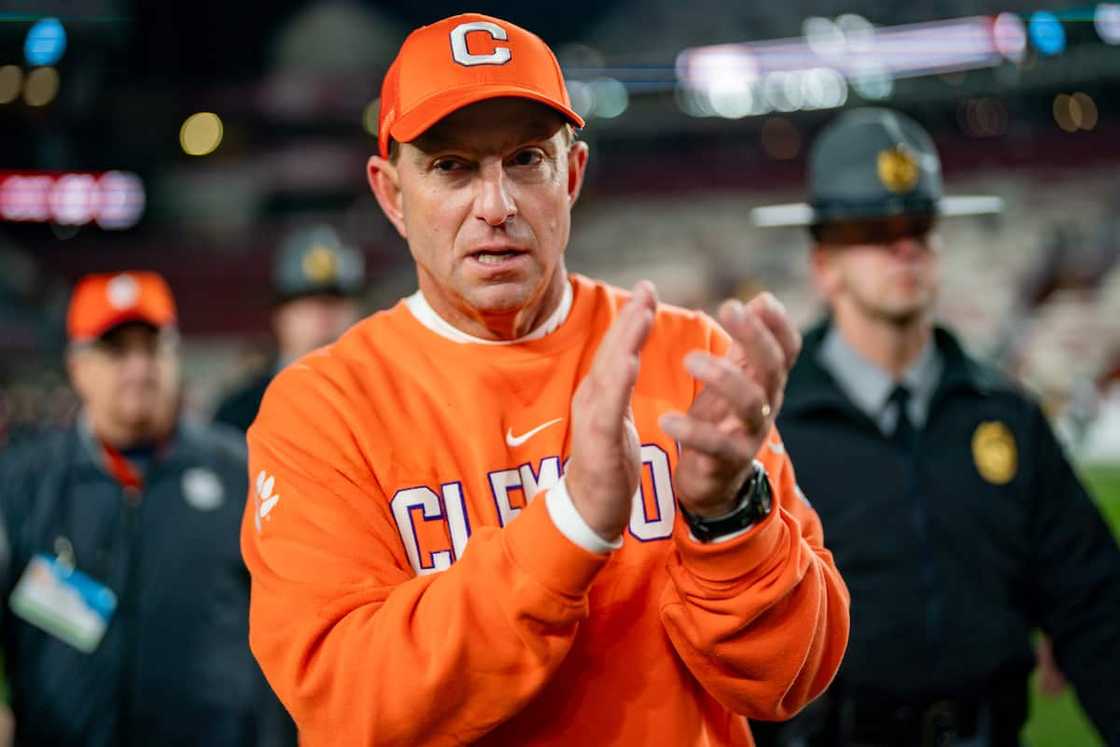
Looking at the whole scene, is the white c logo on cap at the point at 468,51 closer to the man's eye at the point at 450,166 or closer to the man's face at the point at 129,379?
the man's eye at the point at 450,166

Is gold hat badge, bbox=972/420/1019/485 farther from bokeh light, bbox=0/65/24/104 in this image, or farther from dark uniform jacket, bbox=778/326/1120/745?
bokeh light, bbox=0/65/24/104

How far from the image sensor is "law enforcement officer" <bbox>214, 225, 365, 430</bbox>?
5082 mm

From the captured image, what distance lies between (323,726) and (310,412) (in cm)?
42

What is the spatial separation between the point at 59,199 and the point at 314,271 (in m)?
23.0

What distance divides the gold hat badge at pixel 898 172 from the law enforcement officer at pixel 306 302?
276 centimetres

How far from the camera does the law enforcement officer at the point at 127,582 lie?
3.22 meters

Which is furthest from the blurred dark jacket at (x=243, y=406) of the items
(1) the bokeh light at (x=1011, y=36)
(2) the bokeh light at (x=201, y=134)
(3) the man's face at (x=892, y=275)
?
(2) the bokeh light at (x=201, y=134)

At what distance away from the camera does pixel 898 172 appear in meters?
2.93

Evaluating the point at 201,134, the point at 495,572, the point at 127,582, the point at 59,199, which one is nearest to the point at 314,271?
the point at 127,582

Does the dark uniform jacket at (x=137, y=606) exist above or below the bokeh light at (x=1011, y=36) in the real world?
below

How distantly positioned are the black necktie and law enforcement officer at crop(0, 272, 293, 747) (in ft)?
6.31

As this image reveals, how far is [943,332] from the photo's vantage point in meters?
2.94

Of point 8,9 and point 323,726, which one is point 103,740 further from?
point 8,9

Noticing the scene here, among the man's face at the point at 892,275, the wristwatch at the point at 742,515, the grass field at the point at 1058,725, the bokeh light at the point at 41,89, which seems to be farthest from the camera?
the bokeh light at the point at 41,89
